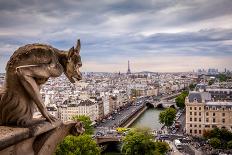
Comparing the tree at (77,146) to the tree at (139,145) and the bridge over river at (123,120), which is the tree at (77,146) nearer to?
the tree at (139,145)

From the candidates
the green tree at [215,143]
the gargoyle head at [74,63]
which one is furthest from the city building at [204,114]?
the gargoyle head at [74,63]

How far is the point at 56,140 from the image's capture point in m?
4.35

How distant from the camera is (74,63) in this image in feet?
14.4

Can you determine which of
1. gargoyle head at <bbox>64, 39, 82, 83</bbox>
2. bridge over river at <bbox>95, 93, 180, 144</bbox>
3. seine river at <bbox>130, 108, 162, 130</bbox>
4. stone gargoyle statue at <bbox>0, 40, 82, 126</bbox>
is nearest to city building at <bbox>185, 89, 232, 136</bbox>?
seine river at <bbox>130, 108, 162, 130</bbox>

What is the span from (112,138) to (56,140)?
1295 inches

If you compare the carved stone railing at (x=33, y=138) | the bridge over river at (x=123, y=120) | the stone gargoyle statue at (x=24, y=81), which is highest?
the stone gargoyle statue at (x=24, y=81)

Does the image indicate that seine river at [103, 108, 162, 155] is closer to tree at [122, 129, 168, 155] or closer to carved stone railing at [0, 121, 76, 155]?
tree at [122, 129, 168, 155]

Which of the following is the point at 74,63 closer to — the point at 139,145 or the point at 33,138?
the point at 33,138

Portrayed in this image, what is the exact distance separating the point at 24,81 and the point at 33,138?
598 millimetres

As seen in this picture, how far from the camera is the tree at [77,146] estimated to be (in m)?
22.7

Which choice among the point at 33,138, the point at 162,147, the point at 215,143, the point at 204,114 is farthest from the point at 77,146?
the point at 204,114

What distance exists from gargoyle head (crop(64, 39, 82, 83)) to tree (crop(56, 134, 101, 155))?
60.9ft

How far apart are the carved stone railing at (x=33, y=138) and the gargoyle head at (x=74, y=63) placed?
52 centimetres

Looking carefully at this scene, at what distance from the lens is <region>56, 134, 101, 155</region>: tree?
2272 centimetres
